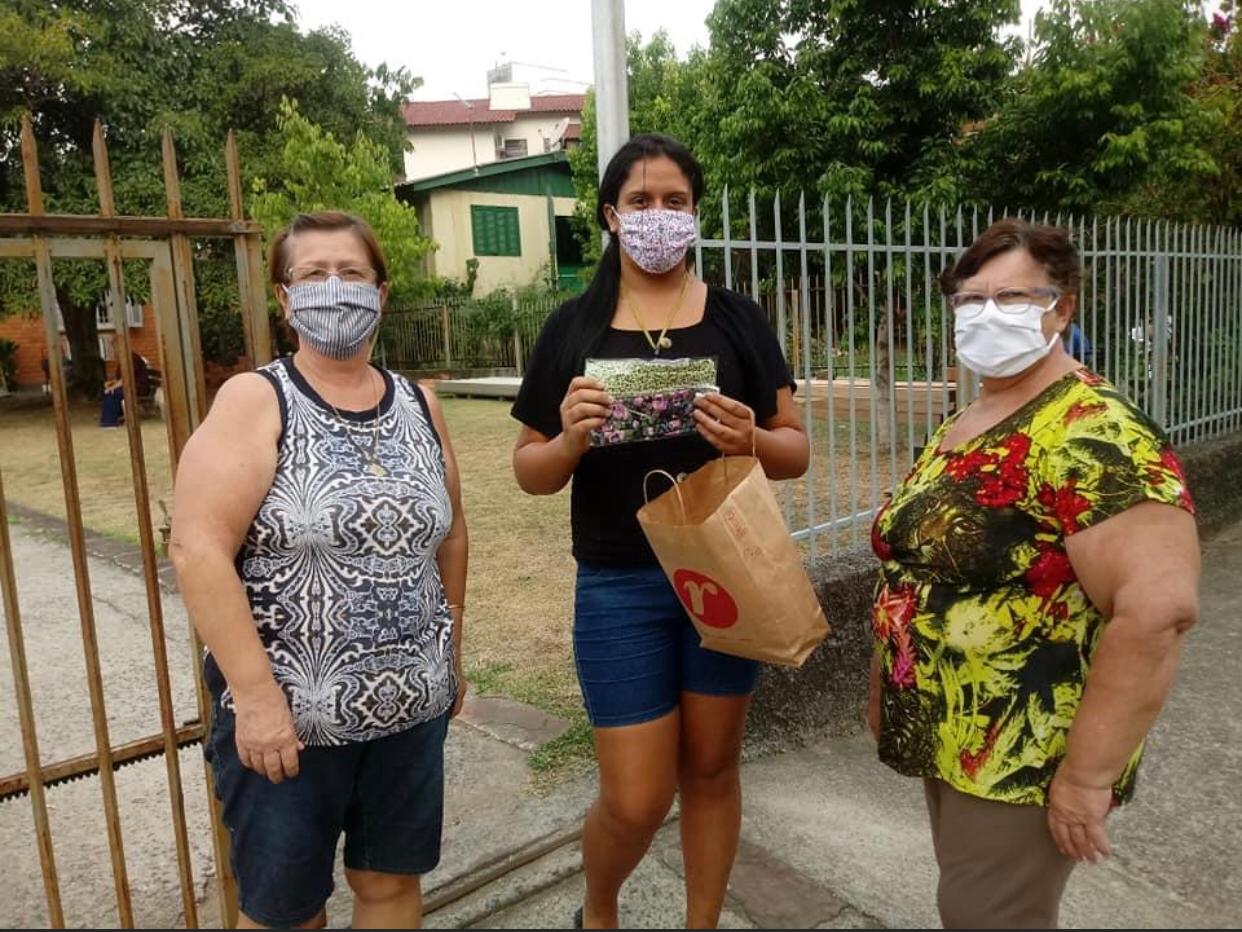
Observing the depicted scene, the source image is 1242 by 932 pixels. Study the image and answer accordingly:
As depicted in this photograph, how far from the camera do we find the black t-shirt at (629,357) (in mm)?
2166

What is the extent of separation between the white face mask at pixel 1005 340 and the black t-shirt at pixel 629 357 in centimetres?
56

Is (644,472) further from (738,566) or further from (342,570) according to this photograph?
(342,570)

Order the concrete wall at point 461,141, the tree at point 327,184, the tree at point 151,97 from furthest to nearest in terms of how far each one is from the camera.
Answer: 1. the concrete wall at point 461,141
2. the tree at point 327,184
3. the tree at point 151,97

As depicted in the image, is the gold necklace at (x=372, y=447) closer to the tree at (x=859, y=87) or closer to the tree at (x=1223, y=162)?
the tree at (x=859, y=87)

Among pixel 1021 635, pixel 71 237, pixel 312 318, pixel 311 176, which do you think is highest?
pixel 311 176

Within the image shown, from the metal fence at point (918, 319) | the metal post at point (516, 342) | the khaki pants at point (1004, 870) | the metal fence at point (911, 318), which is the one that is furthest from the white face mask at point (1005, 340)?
the metal post at point (516, 342)

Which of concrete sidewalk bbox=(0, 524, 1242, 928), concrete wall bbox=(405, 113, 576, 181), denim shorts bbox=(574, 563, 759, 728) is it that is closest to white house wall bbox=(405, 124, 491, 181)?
concrete wall bbox=(405, 113, 576, 181)

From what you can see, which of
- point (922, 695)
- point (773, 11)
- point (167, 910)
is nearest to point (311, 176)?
point (773, 11)

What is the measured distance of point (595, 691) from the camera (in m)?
2.21

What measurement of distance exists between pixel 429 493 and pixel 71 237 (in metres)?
1.00

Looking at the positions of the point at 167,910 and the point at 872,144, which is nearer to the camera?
the point at 167,910

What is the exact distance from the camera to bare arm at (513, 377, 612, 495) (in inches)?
79.0

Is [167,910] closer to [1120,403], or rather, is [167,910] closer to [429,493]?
[429,493]

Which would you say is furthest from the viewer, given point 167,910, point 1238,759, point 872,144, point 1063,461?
point 872,144
